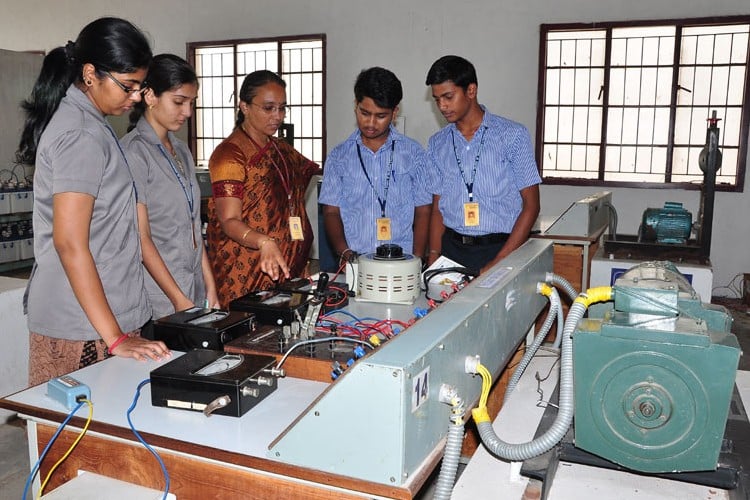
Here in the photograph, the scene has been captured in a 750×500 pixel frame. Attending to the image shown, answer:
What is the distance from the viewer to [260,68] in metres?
7.34

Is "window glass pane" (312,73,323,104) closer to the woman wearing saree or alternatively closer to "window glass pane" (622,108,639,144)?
"window glass pane" (622,108,639,144)

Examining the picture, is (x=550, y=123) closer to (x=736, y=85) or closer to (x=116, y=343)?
(x=736, y=85)

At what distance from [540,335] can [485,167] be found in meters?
1.13

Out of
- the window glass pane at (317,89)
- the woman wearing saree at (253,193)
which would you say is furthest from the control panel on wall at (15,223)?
the woman wearing saree at (253,193)

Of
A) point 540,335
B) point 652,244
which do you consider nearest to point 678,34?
point 652,244

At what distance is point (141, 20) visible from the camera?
25.1 feet

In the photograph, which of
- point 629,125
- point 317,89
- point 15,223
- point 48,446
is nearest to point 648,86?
point 629,125

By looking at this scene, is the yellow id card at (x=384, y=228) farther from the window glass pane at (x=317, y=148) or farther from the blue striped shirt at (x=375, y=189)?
the window glass pane at (x=317, y=148)

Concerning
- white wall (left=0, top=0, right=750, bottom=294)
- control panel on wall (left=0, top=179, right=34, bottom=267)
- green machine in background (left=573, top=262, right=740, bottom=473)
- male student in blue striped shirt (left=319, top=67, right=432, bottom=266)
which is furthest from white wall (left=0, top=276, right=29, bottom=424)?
white wall (left=0, top=0, right=750, bottom=294)

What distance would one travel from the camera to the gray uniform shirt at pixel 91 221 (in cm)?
141

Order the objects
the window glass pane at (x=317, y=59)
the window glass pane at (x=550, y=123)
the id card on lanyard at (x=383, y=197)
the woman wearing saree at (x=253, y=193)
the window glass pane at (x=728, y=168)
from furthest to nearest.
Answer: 1. the window glass pane at (x=317, y=59)
2. the window glass pane at (x=550, y=123)
3. the window glass pane at (x=728, y=168)
4. the id card on lanyard at (x=383, y=197)
5. the woman wearing saree at (x=253, y=193)

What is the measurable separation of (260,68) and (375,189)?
525cm

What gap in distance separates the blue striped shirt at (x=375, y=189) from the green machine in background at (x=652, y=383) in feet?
4.94

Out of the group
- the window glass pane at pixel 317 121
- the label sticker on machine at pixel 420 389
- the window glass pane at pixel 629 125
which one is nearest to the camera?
the label sticker on machine at pixel 420 389
